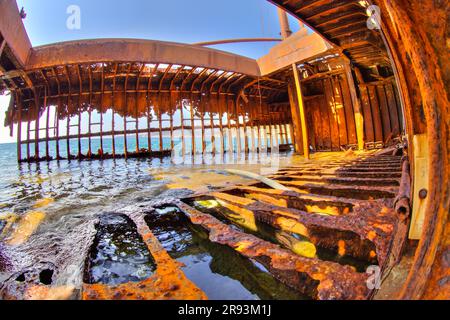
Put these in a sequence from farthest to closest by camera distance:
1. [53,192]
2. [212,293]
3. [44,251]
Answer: [53,192] < [44,251] < [212,293]

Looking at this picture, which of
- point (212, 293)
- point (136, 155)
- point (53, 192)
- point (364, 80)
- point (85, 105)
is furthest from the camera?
point (136, 155)

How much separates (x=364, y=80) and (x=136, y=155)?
12.5 m

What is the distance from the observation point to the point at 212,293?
1.04m

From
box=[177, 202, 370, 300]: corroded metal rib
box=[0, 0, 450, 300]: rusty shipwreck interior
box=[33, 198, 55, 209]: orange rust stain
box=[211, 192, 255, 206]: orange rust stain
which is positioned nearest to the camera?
box=[0, 0, 450, 300]: rusty shipwreck interior

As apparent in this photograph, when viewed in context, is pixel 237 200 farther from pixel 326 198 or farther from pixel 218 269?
pixel 218 269

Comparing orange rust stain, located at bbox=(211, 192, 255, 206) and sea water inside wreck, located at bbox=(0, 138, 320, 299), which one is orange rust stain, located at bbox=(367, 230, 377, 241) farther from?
orange rust stain, located at bbox=(211, 192, 255, 206)

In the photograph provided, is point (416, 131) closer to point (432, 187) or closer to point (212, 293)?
point (432, 187)

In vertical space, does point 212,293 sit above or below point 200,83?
below

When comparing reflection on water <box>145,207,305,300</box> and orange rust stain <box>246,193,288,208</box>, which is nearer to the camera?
reflection on water <box>145,207,305,300</box>

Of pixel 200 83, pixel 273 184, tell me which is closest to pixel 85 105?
pixel 200 83

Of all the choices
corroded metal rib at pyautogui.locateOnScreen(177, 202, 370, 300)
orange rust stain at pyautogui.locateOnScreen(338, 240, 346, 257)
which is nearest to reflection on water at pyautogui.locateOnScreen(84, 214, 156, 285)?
corroded metal rib at pyautogui.locateOnScreen(177, 202, 370, 300)

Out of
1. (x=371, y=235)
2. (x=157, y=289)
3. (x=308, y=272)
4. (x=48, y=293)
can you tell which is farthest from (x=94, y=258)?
(x=371, y=235)

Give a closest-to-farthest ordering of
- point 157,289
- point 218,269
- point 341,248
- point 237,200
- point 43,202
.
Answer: point 157,289 < point 218,269 < point 341,248 < point 237,200 < point 43,202

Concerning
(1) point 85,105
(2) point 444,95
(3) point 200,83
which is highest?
(3) point 200,83
